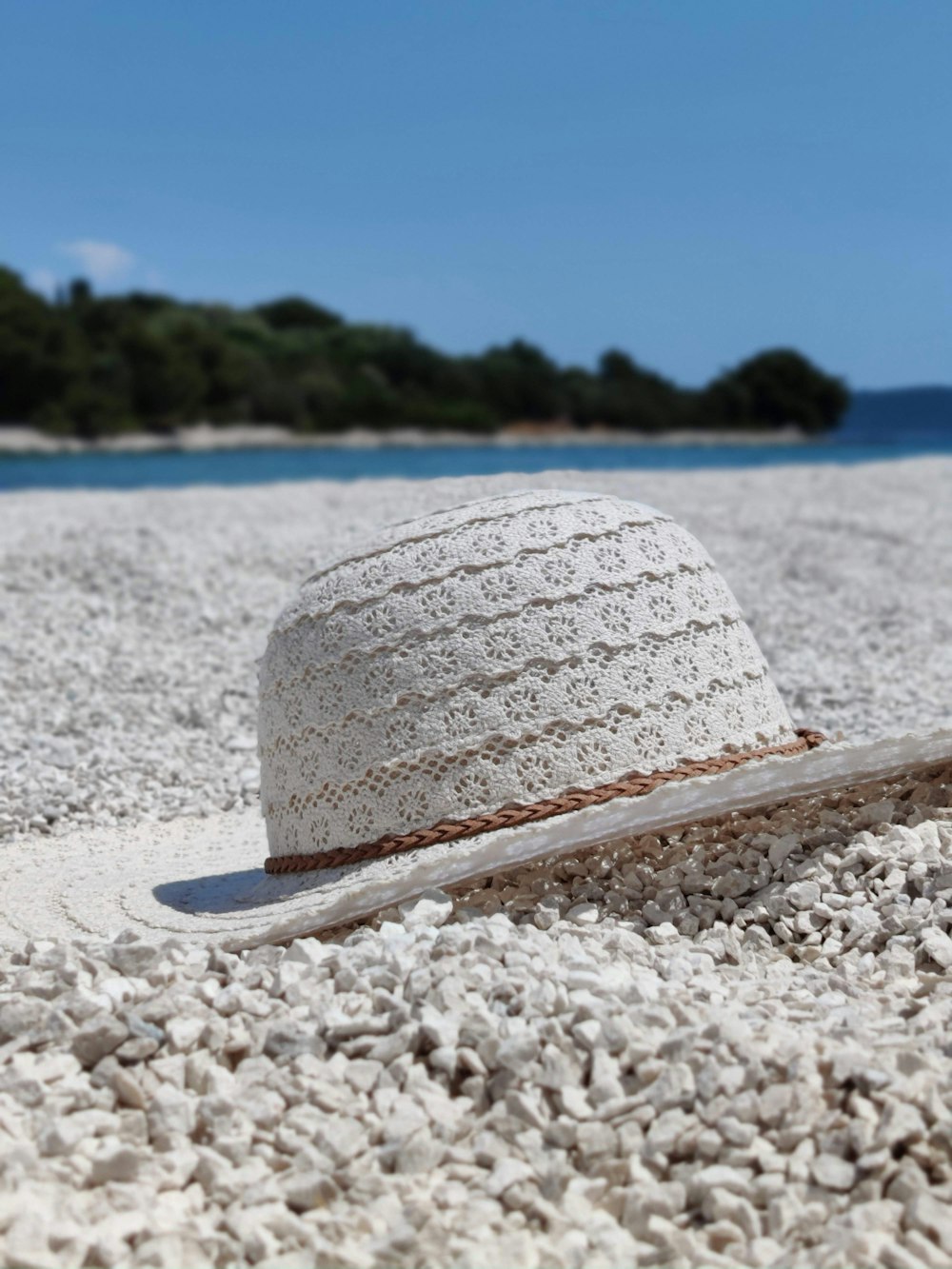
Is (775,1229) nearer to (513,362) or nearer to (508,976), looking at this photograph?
(508,976)

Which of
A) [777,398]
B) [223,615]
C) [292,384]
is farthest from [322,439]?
[223,615]

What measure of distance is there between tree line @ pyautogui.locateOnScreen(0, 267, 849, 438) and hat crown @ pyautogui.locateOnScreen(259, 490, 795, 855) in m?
52.2

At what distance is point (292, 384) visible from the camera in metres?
59.8

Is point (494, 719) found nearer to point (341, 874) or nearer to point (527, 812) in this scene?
point (527, 812)

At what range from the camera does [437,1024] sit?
295 centimetres

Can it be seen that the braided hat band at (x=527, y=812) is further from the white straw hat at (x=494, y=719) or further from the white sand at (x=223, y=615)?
the white sand at (x=223, y=615)

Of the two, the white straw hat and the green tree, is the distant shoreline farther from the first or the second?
the white straw hat

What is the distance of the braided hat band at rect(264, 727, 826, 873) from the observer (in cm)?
381

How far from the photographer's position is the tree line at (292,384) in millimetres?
53781

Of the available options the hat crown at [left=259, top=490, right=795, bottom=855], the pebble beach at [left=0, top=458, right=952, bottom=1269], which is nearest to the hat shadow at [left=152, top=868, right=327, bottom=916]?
the hat crown at [left=259, top=490, right=795, bottom=855]

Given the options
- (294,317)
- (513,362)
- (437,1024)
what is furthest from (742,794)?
(294,317)

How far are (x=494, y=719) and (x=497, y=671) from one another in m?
0.14

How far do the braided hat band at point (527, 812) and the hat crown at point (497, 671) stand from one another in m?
0.04

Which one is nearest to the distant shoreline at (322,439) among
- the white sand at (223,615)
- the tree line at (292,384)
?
the tree line at (292,384)
